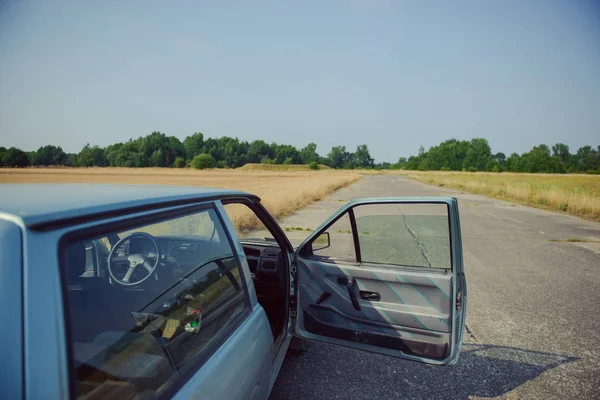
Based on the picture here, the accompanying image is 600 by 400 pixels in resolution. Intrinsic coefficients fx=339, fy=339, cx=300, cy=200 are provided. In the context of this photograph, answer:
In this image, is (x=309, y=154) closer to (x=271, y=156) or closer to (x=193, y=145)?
(x=271, y=156)

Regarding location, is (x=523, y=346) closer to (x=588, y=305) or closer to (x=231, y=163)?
(x=588, y=305)

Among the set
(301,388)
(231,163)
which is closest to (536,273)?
(301,388)

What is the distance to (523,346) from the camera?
350cm

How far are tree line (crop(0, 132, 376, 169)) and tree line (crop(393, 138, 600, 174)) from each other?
37055mm

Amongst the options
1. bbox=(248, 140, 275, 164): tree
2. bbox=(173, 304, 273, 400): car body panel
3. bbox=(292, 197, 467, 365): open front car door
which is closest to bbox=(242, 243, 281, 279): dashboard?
bbox=(292, 197, 467, 365): open front car door

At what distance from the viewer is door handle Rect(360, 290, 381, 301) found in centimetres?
256

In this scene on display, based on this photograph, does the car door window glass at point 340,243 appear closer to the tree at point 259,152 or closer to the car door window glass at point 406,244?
the car door window glass at point 406,244

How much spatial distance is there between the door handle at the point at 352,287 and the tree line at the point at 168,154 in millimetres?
54854

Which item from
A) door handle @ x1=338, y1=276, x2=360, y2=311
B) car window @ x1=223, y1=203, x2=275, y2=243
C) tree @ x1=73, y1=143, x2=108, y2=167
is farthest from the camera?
tree @ x1=73, y1=143, x2=108, y2=167

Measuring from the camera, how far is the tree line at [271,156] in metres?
91.4

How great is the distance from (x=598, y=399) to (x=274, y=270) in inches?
109

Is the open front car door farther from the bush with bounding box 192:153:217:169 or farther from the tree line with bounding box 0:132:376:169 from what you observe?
the bush with bounding box 192:153:217:169

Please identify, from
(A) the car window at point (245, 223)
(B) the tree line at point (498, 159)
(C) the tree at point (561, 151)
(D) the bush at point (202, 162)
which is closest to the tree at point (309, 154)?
(B) the tree line at point (498, 159)

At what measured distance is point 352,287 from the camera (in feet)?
8.36
